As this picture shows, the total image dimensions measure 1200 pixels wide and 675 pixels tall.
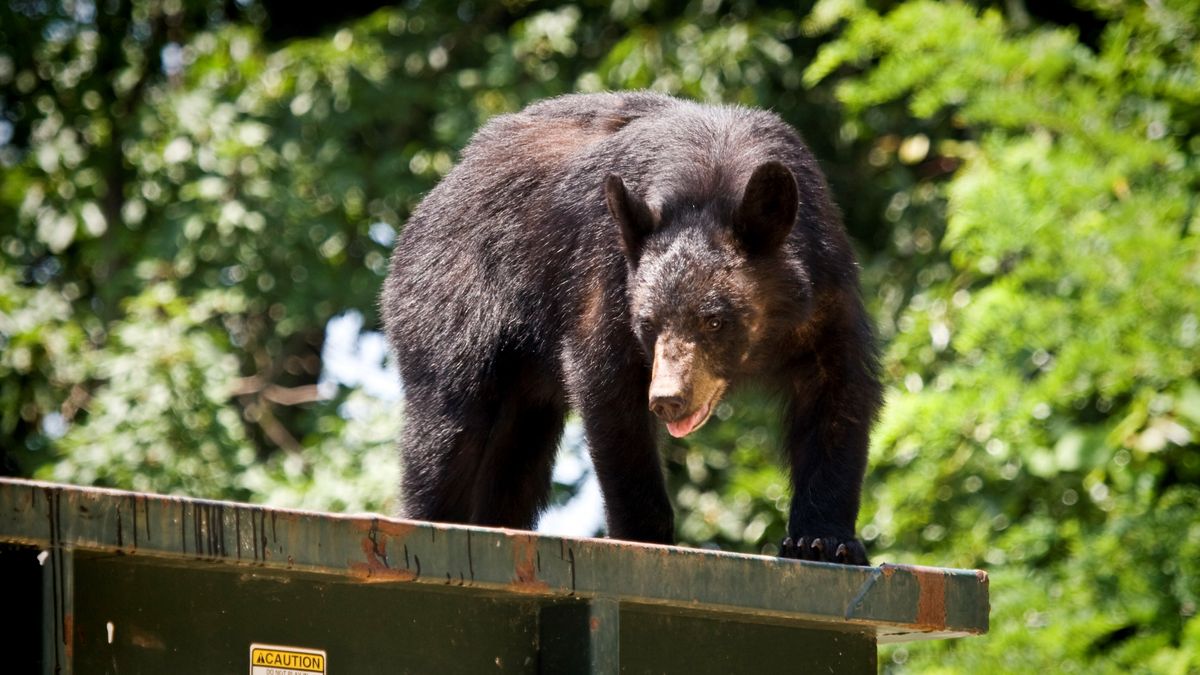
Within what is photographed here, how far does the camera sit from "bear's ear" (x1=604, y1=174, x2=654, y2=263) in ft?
17.3

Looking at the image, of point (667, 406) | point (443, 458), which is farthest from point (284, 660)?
point (443, 458)

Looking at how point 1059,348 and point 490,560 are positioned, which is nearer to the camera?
point 490,560

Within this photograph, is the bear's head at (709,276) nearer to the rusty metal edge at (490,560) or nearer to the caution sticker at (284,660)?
the rusty metal edge at (490,560)

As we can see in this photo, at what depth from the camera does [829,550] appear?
5.13m

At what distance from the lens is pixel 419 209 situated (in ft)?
22.3

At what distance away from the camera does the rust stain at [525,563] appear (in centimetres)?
331

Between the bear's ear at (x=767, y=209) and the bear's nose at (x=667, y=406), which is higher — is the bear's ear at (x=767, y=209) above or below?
above

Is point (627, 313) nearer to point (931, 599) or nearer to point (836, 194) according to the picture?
point (931, 599)

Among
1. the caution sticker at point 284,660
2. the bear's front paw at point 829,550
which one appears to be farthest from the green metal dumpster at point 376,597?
the bear's front paw at point 829,550

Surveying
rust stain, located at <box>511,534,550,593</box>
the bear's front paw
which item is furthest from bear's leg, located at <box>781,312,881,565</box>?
rust stain, located at <box>511,534,550,593</box>

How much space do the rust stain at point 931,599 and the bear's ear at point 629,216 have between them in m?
1.63

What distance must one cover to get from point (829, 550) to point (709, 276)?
0.90m

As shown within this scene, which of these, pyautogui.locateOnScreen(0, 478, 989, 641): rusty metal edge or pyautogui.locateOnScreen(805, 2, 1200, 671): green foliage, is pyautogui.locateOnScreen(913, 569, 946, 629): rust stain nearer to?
pyautogui.locateOnScreen(0, 478, 989, 641): rusty metal edge

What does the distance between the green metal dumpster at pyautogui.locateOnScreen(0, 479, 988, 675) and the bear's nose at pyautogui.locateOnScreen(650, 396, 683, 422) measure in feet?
3.66
